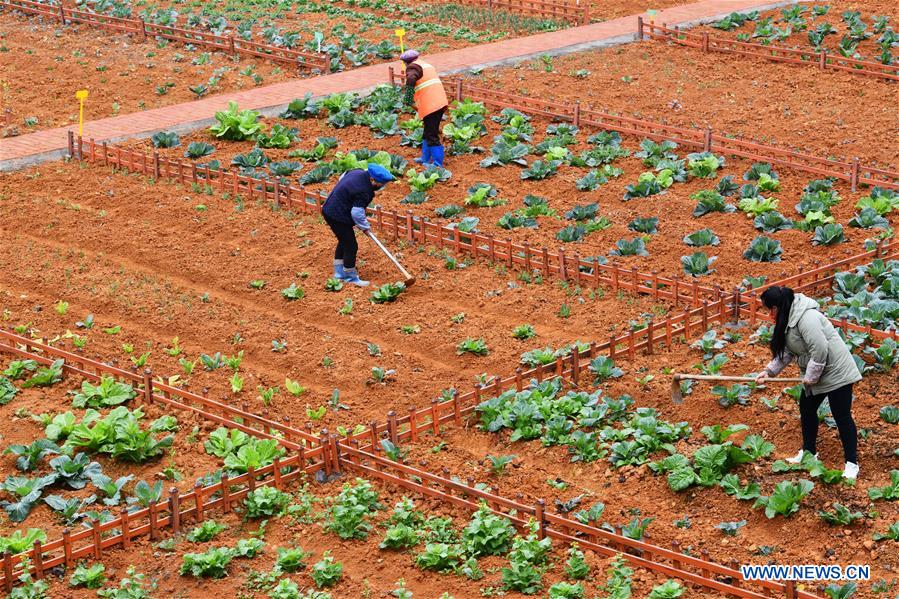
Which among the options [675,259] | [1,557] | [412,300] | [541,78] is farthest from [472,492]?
[541,78]

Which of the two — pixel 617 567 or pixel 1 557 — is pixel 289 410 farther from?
pixel 617 567

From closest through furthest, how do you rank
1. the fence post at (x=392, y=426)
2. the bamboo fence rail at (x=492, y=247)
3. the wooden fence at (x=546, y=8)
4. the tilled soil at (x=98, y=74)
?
1. the fence post at (x=392, y=426)
2. the bamboo fence rail at (x=492, y=247)
3. the tilled soil at (x=98, y=74)
4. the wooden fence at (x=546, y=8)

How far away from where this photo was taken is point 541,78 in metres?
19.7

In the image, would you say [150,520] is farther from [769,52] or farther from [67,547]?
[769,52]

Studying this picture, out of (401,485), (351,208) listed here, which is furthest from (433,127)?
(401,485)

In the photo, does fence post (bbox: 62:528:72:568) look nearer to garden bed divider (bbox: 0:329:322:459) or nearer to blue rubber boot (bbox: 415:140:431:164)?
garden bed divider (bbox: 0:329:322:459)

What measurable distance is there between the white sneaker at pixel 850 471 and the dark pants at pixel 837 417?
35 mm

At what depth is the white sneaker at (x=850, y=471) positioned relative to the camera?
8.91m

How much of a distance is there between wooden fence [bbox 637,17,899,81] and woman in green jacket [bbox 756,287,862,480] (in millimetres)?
10906

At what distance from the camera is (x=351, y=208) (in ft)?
42.5

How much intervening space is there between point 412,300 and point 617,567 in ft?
16.9

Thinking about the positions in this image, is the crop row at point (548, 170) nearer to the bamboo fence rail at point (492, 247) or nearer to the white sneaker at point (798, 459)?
the bamboo fence rail at point (492, 247)

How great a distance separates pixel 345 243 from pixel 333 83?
7.54 metres

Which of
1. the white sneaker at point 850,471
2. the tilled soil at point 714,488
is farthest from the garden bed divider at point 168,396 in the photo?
the white sneaker at point 850,471
